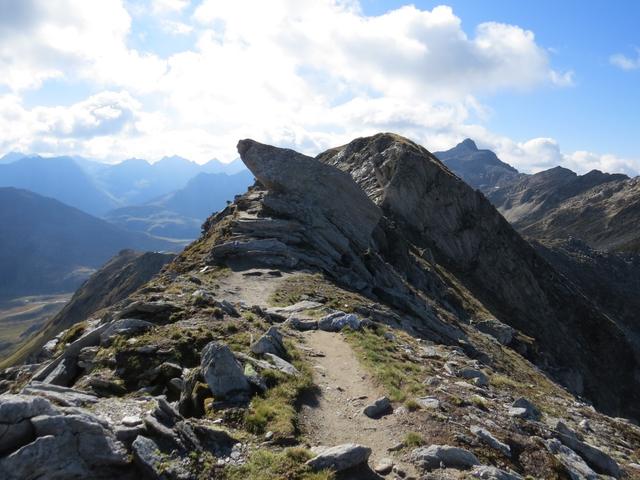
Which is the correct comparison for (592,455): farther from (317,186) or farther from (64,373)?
(317,186)

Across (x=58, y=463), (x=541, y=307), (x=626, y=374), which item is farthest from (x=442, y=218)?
(x=58, y=463)

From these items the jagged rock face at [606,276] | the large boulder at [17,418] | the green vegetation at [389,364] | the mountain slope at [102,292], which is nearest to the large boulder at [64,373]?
the large boulder at [17,418]

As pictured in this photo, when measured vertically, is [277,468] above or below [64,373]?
above

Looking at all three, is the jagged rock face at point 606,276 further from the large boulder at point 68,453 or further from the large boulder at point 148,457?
the large boulder at point 68,453

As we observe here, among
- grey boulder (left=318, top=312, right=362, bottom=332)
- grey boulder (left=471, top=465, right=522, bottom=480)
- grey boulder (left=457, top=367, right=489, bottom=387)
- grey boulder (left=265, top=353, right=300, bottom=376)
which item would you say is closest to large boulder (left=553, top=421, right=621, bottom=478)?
grey boulder (left=457, top=367, right=489, bottom=387)

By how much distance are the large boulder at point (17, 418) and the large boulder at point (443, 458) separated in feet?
29.3

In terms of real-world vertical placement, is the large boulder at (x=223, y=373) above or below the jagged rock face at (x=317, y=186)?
below

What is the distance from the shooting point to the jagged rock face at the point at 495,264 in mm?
69312

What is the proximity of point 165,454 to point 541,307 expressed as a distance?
71749mm

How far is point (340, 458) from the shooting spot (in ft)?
40.3

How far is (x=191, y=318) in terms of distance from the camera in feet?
77.1

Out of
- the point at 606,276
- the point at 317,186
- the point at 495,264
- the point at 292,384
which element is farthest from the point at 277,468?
the point at 606,276

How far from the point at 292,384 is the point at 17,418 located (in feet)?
28.5

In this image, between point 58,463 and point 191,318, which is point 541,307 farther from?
point 58,463
